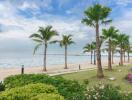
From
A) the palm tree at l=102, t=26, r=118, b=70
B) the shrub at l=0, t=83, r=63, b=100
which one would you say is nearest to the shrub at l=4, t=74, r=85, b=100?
the shrub at l=0, t=83, r=63, b=100

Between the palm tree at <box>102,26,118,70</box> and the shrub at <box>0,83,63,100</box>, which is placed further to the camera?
the palm tree at <box>102,26,118,70</box>

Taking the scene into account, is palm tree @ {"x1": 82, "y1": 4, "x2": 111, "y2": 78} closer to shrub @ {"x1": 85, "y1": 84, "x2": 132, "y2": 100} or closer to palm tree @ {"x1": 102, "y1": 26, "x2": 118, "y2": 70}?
palm tree @ {"x1": 102, "y1": 26, "x2": 118, "y2": 70}

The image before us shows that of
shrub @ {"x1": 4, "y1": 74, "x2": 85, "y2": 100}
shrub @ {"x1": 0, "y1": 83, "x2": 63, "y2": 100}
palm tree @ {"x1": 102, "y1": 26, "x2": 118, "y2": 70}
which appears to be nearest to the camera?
shrub @ {"x1": 0, "y1": 83, "x2": 63, "y2": 100}

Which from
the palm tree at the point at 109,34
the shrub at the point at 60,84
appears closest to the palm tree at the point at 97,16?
the palm tree at the point at 109,34

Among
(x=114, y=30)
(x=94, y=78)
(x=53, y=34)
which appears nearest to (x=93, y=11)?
(x=94, y=78)

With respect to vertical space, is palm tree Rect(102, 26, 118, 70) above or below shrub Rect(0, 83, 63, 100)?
above

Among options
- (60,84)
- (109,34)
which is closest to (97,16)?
(109,34)

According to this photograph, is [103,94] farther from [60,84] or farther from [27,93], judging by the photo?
[60,84]

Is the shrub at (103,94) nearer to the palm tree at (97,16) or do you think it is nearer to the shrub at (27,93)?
the shrub at (27,93)

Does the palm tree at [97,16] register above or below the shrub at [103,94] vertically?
above

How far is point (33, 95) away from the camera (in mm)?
11242

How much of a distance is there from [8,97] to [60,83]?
15.1ft

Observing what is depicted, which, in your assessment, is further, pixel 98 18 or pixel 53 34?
pixel 53 34

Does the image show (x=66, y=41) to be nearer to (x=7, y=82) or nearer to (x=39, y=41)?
(x=39, y=41)
